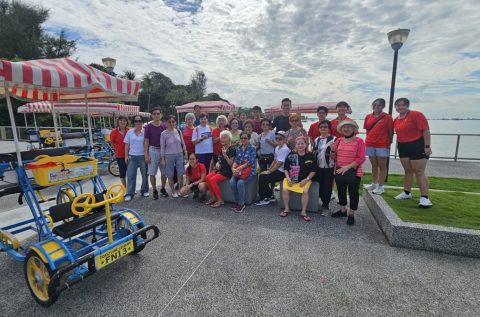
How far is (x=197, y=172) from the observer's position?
204 inches

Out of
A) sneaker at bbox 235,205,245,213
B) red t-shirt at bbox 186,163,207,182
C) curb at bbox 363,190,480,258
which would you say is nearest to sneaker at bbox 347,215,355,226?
curb at bbox 363,190,480,258

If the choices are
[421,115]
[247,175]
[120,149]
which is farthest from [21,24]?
[421,115]

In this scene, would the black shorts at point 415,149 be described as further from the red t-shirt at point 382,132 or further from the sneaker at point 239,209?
the sneaker at point 239,209

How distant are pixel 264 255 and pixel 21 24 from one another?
42.5m

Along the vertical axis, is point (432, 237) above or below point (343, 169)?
below

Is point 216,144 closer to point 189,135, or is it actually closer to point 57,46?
point 189,135

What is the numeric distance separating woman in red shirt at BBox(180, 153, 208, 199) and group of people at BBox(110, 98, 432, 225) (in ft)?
0.07

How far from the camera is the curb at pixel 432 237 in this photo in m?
2.94

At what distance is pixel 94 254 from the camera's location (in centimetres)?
228

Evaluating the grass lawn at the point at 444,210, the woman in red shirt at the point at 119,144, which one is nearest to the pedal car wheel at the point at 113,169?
the woman in red shirt at the point at 119,144

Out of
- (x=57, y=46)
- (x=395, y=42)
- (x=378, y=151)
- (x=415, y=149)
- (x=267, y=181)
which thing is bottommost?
(x=267, y=181)

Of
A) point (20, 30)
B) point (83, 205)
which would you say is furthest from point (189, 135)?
point (20, 30)

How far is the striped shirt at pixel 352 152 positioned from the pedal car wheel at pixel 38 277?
4050 mm

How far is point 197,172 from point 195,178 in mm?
147
